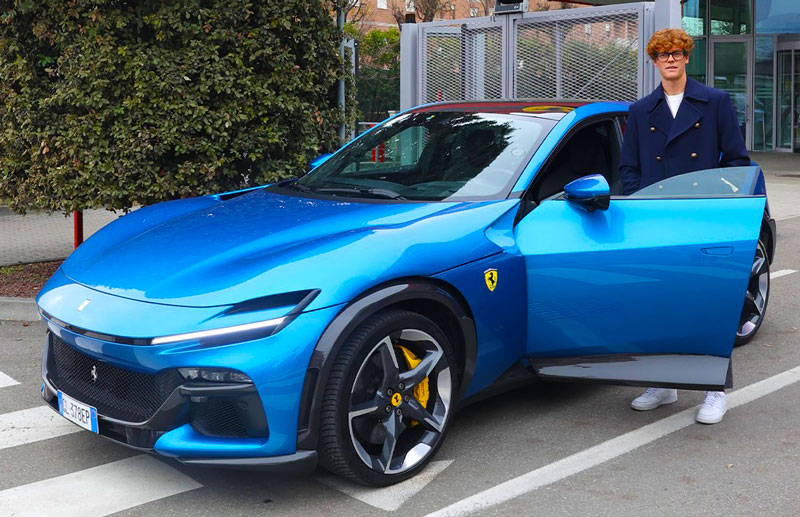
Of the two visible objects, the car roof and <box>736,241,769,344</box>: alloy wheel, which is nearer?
the car roof

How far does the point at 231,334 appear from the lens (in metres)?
3.35

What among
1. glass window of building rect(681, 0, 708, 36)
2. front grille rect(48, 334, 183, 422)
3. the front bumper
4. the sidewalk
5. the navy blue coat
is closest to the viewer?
the front bumper

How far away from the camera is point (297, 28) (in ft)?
24.7

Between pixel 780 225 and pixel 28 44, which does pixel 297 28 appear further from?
pixel 780 225

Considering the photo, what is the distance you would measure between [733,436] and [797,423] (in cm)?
40

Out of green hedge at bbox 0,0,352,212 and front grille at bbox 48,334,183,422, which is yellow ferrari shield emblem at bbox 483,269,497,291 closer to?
front grille at bbox 48,334,183,422

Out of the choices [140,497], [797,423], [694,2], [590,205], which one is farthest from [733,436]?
[694,2]

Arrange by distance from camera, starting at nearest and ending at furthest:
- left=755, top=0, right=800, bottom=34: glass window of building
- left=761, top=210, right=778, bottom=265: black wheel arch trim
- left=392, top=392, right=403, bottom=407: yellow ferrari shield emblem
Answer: left=392, top=392, right=403, bottom=407: yellow ferrari shield emblem
left=761, top=210, right=778, bottom=265: black wheel arch trim
left=755, top=0, right=800, bottom=34: glass window of building

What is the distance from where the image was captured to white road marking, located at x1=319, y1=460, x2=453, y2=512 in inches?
145

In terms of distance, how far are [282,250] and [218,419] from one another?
73 centimetres

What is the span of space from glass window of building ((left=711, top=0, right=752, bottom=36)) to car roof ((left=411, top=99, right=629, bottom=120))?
23.4m

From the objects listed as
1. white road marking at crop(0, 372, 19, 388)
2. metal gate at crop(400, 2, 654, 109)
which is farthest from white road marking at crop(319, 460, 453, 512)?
metal gate at crop(400, 2, 654, 109)

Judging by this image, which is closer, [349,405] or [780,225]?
[349,405]

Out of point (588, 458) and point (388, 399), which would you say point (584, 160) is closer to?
point (588, 458)
